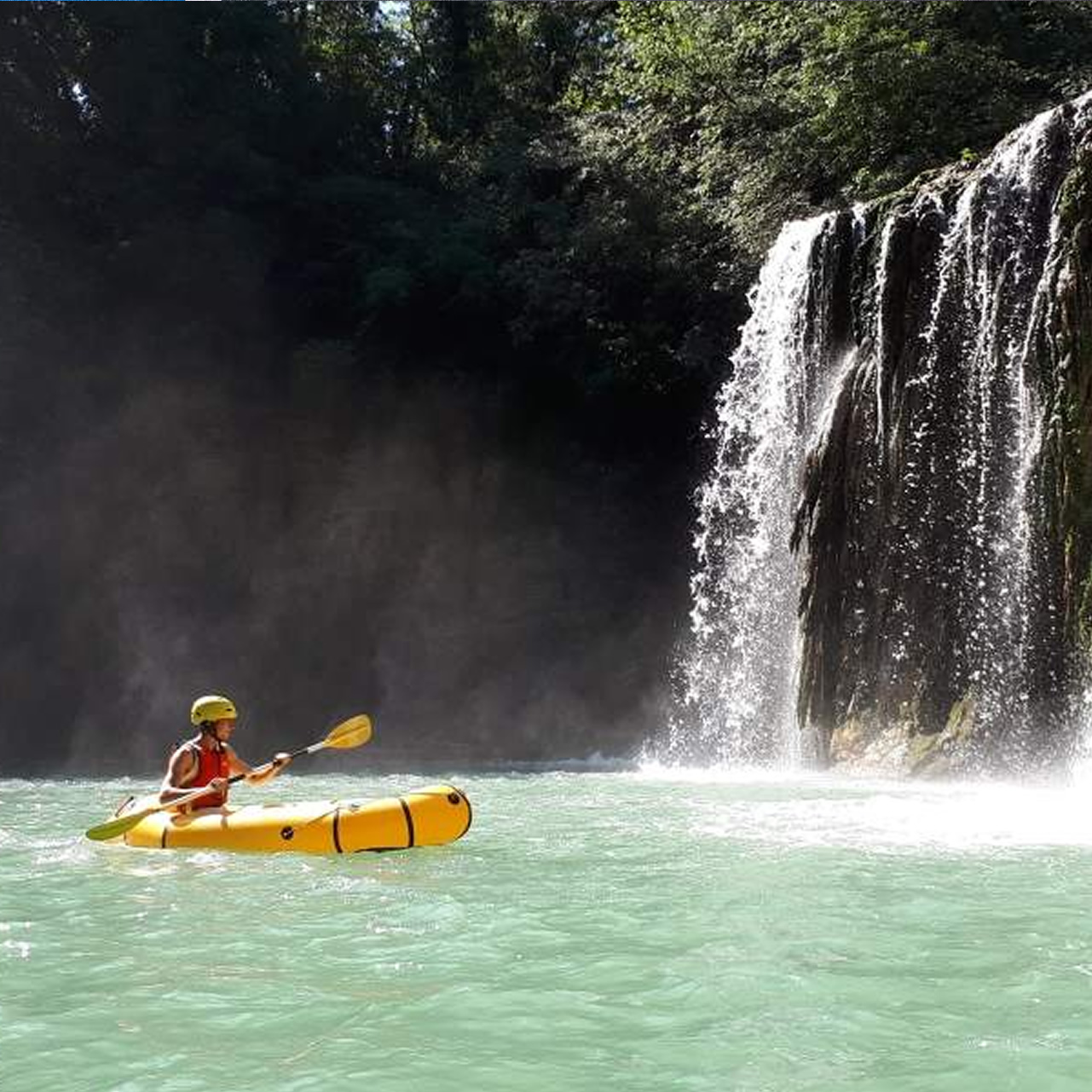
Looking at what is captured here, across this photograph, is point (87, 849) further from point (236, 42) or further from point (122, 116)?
point (236, 42)

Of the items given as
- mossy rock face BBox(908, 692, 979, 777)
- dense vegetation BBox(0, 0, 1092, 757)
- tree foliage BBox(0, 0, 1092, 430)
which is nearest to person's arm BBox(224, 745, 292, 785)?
mossy rock face BBox(908, 692, 979, 777)

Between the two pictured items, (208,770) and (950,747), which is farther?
(950,747)

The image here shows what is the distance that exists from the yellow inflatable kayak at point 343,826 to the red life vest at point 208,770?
0.34 metres

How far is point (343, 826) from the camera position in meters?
7.48

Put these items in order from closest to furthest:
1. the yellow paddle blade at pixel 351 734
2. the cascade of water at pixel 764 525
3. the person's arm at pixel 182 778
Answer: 1. the person's arm at pixel 182 778
2. the yellow paddle blade at pixel 351 734
3. the cascade of water at pixel 764 525

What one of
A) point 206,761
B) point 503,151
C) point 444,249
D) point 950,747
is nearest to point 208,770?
→ point 206,761

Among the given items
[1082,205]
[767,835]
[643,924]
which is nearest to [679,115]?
[1082,205]

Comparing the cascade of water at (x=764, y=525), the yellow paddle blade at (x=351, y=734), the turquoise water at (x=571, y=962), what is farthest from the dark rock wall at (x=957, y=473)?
the yellow paddle blade at (x=351, y=734)

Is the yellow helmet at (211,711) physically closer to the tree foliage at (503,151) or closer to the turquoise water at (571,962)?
the turquoise water at (571,962)

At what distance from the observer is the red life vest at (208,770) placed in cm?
829

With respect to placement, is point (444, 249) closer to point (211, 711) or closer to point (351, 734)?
point (351, 734)

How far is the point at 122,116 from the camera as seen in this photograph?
23.4m

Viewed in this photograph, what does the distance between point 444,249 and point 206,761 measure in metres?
14.8

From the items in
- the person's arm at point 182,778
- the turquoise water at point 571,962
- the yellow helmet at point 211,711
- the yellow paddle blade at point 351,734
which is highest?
the yellow helmet at point 211,711
